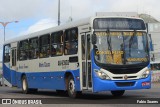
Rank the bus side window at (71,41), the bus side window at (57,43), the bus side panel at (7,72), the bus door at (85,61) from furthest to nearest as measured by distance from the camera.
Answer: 1. the bus side panel at (7,72)
2. the bus side window at (57,43)
3. the bus side window at (71,41)
4. the bus door at (85,61)

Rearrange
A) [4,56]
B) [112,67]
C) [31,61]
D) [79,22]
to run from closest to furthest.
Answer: [112,67]
[79,22]
[31,61]
[4,56]

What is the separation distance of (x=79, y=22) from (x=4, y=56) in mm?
11364

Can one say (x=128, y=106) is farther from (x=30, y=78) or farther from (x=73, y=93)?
(x=30, y=78)

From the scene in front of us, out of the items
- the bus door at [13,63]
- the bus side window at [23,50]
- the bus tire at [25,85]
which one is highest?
the bus side window at [23,50]

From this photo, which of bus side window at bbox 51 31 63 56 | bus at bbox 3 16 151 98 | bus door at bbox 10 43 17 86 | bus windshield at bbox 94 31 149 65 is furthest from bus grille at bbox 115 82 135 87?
bus door at bbox 10 43 17 86

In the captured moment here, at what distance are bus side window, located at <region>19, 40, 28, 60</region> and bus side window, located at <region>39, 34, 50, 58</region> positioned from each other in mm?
2489

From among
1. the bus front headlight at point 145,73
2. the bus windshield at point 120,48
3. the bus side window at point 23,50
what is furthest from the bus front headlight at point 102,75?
the bus side window at point 23,50

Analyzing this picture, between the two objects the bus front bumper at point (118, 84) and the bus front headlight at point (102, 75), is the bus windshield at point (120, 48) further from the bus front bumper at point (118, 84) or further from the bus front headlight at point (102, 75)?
the bus front bumper at point (118, 84)

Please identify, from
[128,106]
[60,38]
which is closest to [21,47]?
[60,38]

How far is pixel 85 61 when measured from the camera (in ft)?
59.5

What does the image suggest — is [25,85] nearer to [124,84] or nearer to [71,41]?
[71,41]

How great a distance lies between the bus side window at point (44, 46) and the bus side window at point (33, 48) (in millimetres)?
615

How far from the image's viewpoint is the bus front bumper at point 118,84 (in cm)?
1725

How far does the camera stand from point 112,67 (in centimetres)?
1742
